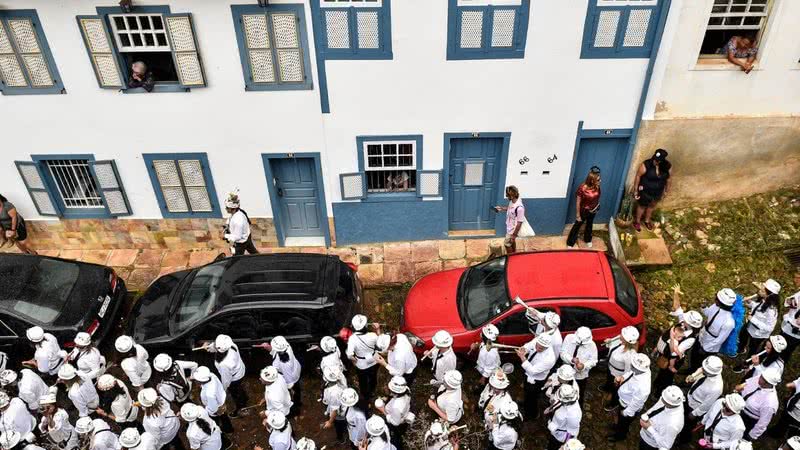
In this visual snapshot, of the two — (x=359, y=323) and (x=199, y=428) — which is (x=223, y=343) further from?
(x=359, y=323)

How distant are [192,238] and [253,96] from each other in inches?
141

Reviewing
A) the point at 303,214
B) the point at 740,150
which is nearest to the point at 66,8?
the point at 303,214

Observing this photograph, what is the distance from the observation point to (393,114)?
33.9 ft

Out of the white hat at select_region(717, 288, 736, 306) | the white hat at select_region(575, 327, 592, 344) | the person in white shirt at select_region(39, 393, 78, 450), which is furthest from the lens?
the white hat at select_region(717, 288, 736, 306)

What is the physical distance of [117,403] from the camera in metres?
7.75

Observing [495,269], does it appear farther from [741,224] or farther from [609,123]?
[741,224]

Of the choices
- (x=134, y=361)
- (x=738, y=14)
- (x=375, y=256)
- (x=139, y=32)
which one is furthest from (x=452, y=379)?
(x=738, y=14)

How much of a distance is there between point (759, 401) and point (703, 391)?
1.99 ft

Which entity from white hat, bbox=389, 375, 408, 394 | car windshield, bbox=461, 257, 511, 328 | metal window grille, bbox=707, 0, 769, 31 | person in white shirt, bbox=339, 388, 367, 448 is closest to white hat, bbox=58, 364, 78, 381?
person in white shirt, bbox=339, 388, 367, 448

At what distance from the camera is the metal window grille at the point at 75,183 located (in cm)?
1109

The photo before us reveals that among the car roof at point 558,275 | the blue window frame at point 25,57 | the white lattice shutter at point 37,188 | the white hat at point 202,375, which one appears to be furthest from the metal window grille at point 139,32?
the car roof at point 558,275

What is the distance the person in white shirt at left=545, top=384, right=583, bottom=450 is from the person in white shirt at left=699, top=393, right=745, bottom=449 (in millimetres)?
1570

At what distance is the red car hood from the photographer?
8790 mm

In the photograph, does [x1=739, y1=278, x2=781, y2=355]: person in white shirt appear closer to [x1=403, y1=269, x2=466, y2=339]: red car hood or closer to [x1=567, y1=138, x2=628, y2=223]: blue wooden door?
[x1=567, y1=138, x2=628, y2=223]: blue wooden door
